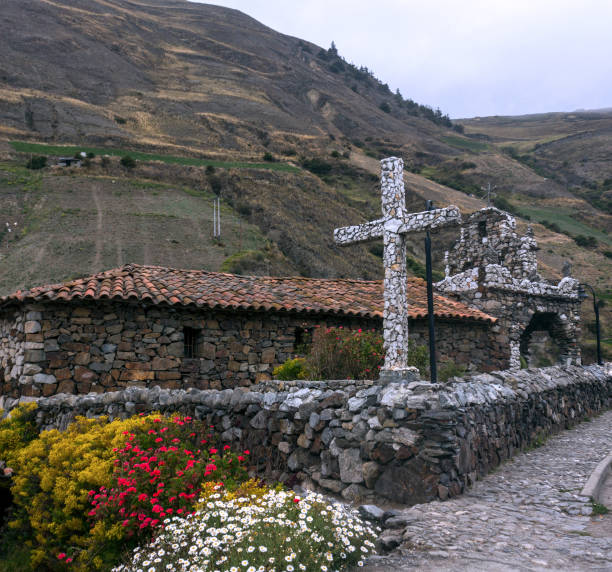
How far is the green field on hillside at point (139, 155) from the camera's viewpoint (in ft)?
169

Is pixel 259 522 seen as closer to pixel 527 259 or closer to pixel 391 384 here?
pixel 391 384

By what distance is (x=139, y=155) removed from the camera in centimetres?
5584

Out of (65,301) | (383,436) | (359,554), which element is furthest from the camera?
(65,301)


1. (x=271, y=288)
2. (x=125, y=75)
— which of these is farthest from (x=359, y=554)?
(x=125, y=75)

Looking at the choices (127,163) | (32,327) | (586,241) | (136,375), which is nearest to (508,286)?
(136,375)

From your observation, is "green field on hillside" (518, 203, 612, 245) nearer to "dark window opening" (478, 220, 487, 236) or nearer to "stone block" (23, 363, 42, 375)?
"dark window opening" (478, 220, 487, 236)

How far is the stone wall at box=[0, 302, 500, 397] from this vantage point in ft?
37.7

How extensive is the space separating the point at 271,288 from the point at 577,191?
80.6 meters

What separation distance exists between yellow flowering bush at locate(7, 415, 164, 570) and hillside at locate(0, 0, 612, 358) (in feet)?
70.7

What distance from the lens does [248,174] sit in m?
55.8

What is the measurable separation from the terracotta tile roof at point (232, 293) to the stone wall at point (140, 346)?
1.23 ft

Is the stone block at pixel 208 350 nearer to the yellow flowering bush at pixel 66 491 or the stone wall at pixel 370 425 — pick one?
the stone wall at pixel 370 425

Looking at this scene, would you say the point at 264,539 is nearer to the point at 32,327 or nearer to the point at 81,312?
the point at 81,312

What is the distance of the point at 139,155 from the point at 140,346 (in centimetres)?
4825
